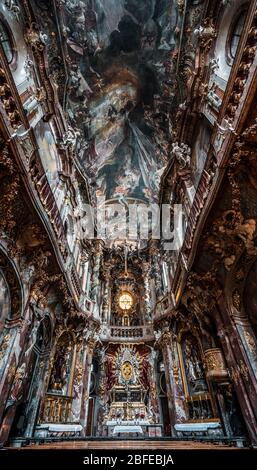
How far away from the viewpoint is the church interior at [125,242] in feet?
23.4

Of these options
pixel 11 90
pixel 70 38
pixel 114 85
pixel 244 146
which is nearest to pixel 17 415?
pixel 11 90

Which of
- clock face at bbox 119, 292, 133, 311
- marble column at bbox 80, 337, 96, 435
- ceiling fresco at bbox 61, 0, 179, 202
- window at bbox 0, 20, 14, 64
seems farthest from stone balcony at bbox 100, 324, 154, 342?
window at bbox 0, 20, 14, 64

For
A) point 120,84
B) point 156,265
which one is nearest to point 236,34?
point 120,84

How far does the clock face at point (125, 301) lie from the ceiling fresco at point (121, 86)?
8.90 metres

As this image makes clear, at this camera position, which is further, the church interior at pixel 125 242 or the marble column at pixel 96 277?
the marble column at pixel 96 277

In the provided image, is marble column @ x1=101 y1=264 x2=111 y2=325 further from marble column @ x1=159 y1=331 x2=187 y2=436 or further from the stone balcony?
marble column @ x1=159 y1=331 x2=187 y2=436

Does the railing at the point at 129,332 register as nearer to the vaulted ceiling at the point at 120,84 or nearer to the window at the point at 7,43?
the vaulted ceiling at the point at 120,84

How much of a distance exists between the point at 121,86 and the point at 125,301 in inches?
679

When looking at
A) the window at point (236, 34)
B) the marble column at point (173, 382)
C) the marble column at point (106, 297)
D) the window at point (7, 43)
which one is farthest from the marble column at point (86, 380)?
the window at point (236, 34)

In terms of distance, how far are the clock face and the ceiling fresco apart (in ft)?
29.2

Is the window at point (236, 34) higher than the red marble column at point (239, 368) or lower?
higher

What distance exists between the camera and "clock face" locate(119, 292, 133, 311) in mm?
19125

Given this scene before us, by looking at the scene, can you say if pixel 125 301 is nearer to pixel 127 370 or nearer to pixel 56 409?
pixel 127 370

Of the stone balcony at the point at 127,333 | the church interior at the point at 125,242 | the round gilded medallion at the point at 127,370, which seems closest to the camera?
the church interior at the point at 125,242
